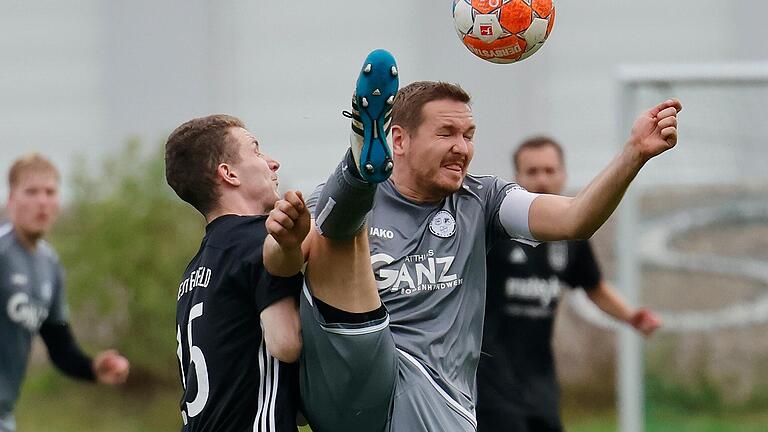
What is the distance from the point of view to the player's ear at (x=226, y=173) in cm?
438

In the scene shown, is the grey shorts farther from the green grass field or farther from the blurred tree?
the green grass field

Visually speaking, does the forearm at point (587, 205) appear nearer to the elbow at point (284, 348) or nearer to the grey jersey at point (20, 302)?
the elbow at point (284, 348)

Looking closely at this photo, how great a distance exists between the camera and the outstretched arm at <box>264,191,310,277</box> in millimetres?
3799

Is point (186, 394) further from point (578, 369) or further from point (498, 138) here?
point (498, 138)

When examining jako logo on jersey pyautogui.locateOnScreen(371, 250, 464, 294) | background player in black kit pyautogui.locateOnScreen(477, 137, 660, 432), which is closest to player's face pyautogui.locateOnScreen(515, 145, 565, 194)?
background player in black kit pyautogui.locateOnScreen(477, 137, 660, 432)

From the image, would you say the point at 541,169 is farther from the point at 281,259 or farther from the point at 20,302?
the point at 281,259

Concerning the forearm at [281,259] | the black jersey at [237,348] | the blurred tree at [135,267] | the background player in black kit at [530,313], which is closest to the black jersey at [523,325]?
the background player in black kit at [530,313]

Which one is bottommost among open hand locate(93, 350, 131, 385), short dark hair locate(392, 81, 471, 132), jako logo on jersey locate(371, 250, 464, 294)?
open hand locate(93, 350, 131, 385)

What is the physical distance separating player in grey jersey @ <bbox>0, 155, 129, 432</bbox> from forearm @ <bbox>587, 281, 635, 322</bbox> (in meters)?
2.89

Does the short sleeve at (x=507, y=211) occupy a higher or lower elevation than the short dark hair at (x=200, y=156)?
lower

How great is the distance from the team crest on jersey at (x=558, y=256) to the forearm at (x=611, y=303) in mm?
276

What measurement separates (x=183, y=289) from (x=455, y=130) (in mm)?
1103

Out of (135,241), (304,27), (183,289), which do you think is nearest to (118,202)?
(135,241)

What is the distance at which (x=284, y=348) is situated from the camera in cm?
410
